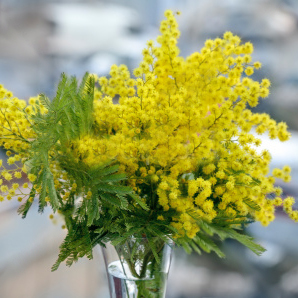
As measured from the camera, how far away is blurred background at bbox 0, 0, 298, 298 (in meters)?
1.28

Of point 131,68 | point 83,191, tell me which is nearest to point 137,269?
point 83,191

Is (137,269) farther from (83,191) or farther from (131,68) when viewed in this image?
(131,68)

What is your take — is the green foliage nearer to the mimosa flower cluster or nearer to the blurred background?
the mimosa flower cluster

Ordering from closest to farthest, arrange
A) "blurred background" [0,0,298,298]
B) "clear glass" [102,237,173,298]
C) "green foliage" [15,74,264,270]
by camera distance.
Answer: "green foliage" [15,74,264,270] → "clear glass" [102,237,173,298] → "blurred background" [0,0,298,298]

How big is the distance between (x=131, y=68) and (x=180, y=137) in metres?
1.60

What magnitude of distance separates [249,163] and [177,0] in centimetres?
232

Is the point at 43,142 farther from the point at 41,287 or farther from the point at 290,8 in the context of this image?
the point at 290,8

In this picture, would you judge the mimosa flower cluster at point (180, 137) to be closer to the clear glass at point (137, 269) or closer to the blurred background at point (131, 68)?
the clear glass at point (137, 269)

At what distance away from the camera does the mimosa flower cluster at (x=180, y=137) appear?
0.53m

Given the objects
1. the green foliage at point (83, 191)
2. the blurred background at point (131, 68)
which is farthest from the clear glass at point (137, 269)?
the blurred background at point (131, 68)

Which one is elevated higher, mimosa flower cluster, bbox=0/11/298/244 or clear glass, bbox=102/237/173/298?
mimosa flower cluster, bbox=0/11/298/244

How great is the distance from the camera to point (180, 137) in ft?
1.74

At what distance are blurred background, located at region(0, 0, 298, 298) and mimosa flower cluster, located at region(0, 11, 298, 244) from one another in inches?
20.8

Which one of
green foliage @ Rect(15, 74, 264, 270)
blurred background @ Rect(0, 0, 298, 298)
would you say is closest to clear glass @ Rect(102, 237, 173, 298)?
green foliage @ Rect(15, 74, 264, 270)
